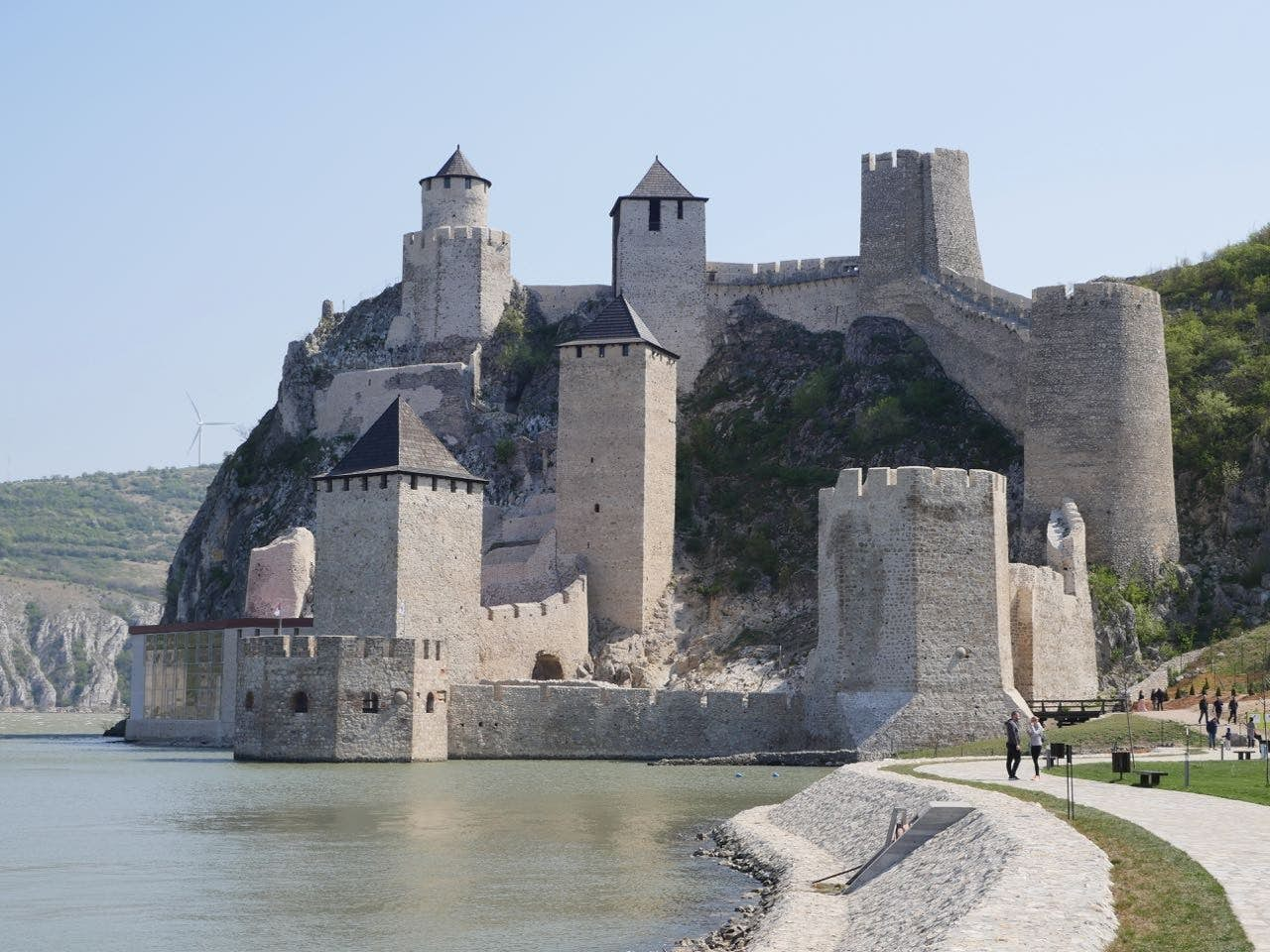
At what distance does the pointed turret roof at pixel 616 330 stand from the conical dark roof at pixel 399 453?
940 centimetres

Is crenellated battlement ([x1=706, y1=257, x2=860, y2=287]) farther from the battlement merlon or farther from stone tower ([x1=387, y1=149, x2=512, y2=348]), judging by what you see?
the battlement merlon

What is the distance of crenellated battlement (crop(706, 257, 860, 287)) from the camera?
185 ft

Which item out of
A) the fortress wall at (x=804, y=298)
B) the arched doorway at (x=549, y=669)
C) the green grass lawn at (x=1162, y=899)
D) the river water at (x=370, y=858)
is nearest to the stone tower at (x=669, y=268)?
the fortress wall at (x=804, y=298)

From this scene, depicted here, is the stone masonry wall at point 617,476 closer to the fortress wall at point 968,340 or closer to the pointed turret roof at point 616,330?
the pointed turret roof at point 616,330

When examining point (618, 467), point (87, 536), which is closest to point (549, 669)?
point (618, 467)

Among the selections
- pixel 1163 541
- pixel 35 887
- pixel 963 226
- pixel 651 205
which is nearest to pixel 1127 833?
pixel 35 887

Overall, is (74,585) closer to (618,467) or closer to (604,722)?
(618,467)

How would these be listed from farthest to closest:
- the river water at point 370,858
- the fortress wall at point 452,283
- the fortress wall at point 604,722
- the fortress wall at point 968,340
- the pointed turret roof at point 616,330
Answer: the fortress wall at point 452,283 → the pointed turret roof at point 616,330 → the fortress wall at point 968,340 → the fortress wall at point 604,722 → the river water at point 370,858

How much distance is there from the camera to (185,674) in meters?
47.2

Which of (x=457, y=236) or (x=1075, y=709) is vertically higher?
(x=457, y=236)

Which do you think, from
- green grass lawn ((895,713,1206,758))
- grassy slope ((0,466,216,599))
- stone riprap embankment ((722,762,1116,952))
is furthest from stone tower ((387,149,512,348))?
grassy slope ((0,466,216,599))

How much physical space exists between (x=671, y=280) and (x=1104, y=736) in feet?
90.7

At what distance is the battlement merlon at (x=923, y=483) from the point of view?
117ft

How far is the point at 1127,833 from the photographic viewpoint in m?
16.5
